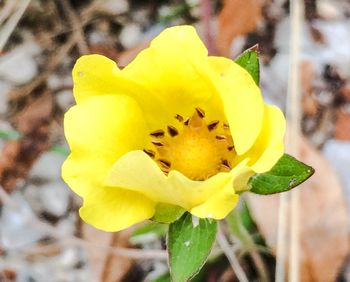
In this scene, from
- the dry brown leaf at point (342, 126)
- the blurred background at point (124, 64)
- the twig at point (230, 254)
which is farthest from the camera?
the dry brown leaf at point (342, 126)

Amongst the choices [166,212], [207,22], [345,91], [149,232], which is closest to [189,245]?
[166,212]

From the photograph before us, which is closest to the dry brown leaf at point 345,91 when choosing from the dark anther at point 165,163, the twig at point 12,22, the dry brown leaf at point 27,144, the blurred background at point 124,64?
the blurred background at point 124,64

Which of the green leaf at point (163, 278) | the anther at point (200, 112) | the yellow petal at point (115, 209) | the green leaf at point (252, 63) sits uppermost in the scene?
the green leaf at point (252, 63)

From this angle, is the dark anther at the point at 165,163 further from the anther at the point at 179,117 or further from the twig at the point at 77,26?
the twig at the point at 77,26

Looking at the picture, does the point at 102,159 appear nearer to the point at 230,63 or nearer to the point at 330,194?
the point at 230,63

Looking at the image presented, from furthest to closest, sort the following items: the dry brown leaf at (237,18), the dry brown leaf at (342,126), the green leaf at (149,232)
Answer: the dry brown leaf at (237,18) → the dry brown leaf at (342,126) → the green leaf at (149,232)

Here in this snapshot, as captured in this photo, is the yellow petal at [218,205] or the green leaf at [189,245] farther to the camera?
the green leaf at [189,245]

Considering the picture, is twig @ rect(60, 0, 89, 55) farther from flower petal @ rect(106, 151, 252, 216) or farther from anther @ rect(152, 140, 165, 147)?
flower petal @ rect(106, 151, 252, 216)
